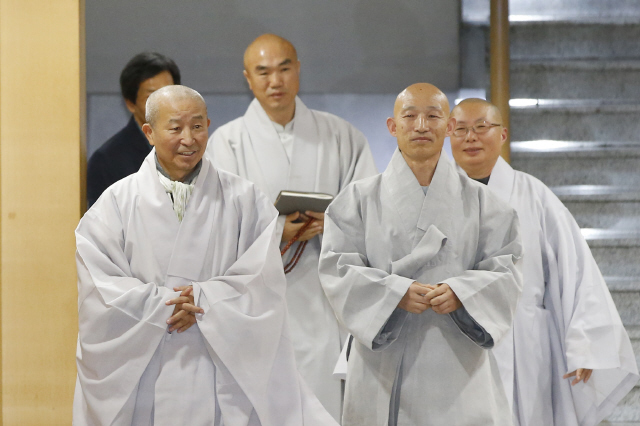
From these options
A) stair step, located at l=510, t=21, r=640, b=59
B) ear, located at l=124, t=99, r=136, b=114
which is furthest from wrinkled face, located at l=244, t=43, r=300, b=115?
stair step, located at l=510, t=21, r=640, b=59

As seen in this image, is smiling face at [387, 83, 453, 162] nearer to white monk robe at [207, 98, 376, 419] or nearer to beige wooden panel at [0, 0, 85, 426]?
white monk robe at [207, 98, 376, 419]

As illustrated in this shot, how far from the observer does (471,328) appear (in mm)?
2859

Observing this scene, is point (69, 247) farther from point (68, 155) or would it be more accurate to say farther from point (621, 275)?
point (621, 275)

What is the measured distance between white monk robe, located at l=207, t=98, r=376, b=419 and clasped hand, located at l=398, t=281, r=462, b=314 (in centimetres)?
120

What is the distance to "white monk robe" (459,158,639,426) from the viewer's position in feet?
11.7

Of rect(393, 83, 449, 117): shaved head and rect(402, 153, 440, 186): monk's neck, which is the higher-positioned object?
rect(393, 83, 449, 117): shaved head

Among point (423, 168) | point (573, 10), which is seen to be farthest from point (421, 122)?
point (573, 10)

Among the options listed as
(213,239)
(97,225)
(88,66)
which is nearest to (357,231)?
(213,239)

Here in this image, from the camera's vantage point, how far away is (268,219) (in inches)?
119

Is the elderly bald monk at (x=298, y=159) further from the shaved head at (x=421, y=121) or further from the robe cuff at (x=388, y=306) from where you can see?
the robe cuff at (x=388, y=306)

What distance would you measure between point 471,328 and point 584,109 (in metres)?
2.55

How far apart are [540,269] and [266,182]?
51.1 inches

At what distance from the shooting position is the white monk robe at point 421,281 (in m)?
2.83

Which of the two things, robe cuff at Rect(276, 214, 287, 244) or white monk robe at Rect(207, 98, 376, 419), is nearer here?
robe cuff at Rect(276, 214, 287, 244)
